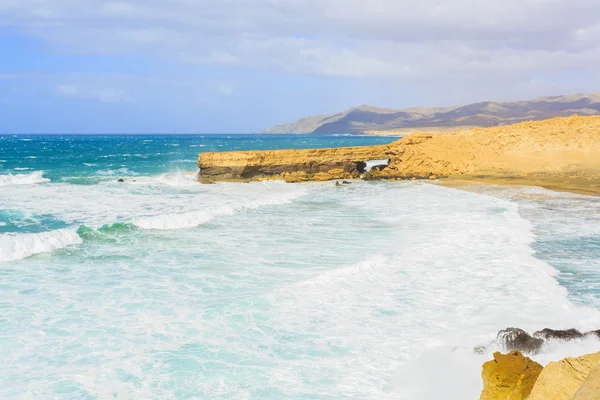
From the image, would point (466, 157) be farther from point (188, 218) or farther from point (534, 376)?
point (534, 376)

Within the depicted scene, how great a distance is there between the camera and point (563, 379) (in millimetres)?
4492

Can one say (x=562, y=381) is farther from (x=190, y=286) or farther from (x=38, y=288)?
(x=38, y=288)

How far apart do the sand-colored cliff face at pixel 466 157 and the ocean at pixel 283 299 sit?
1326cm

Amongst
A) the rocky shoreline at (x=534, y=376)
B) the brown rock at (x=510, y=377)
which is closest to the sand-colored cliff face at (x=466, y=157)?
the rocky shoreline at (x=534, y=376)

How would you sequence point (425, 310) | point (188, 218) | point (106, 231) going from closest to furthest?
1. point (425, 310)
2. point (106, 231)
3. point (188, 218)

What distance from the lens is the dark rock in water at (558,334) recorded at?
271 inches

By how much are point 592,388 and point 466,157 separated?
31133 millimetres

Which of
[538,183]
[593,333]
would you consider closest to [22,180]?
[538,183]

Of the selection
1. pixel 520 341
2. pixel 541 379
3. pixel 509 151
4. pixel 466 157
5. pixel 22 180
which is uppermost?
pixel 509 151

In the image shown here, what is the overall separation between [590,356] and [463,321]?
358 centimetres

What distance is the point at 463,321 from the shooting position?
8.08 meters

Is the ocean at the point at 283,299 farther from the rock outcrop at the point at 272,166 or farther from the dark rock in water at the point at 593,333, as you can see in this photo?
the rock outcrop at the point at 272,166

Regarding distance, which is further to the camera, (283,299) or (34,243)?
(34,243)

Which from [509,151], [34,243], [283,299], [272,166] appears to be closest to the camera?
[283,299]
